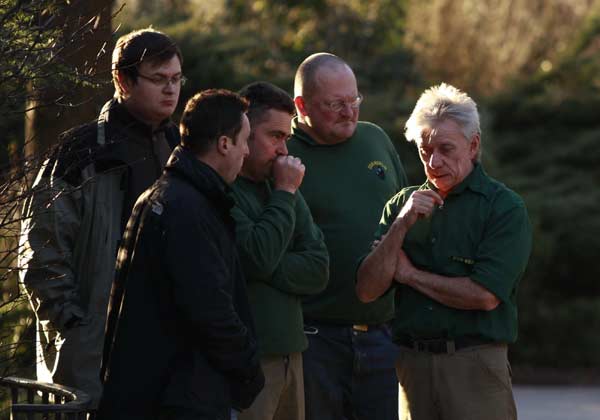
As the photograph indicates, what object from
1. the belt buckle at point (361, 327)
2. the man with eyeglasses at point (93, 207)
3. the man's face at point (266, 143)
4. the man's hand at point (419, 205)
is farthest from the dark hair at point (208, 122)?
the belt buckle at point (361, 327)

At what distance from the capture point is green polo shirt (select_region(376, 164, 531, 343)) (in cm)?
501

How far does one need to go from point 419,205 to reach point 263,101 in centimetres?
81

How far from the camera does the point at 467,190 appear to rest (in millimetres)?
5160

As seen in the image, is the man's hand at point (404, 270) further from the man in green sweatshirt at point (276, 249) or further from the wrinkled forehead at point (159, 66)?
the wrinkled forehead at point (159, 66)

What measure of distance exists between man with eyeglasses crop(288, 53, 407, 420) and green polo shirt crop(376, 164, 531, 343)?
27.6 inches

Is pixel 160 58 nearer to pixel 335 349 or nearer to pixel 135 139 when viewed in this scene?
pixel 135 139

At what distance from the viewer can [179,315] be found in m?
4.31

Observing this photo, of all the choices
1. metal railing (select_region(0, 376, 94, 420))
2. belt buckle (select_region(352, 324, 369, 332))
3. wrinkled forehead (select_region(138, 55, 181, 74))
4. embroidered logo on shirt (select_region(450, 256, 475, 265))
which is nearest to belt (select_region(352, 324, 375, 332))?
belt buckle (select_region(352, 324, 369, 332))

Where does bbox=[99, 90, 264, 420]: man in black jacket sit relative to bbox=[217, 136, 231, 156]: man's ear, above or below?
below

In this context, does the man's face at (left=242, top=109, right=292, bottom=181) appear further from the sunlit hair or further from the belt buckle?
the belt buckle

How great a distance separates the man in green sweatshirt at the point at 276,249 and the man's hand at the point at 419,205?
42 cm

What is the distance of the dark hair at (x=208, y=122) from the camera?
448 cm

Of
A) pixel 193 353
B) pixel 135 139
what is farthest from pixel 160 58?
pixel 193 353

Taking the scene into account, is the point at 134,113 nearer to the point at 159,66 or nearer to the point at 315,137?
the point at 159,66
